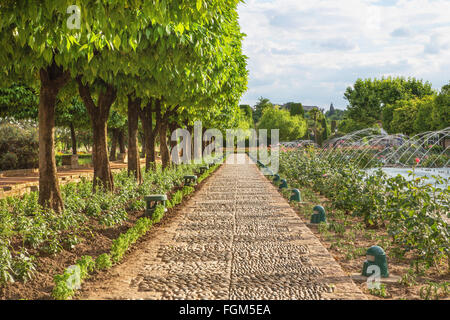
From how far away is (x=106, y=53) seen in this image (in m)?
6.82

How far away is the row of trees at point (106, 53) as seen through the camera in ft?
14.1

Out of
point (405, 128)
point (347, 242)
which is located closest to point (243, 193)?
point (347, 242)

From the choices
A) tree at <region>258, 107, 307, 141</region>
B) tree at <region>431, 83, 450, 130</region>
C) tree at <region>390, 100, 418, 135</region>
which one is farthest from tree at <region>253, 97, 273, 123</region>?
tree at <region>431, 83, 450, 130</region>

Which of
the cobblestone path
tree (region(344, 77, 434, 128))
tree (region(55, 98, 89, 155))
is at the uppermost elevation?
tree (region(344, 77, 434, 128))

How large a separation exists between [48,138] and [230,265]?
4.53m

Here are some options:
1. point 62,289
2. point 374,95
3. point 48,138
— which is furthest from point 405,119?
point 62,289

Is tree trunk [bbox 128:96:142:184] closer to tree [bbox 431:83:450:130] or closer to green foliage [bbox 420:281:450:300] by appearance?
green foliage [bbox 420:281:450:300]

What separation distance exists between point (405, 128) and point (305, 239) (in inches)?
1527

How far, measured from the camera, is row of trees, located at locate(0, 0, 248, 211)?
14.1 ft

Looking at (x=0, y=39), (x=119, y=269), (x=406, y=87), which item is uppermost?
(x=406, y=87)

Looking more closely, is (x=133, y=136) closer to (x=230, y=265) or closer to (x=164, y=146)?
(x=164, y=146)

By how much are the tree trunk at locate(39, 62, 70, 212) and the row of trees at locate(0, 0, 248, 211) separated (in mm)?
18

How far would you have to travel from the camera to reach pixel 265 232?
7.90 m
